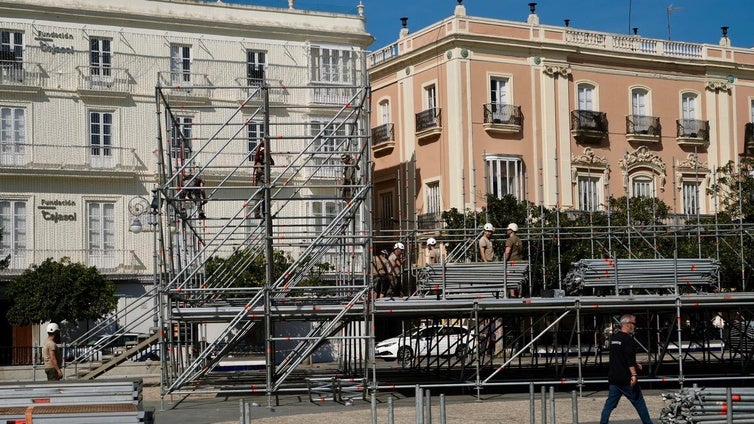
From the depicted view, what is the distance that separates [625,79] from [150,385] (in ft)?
81.6

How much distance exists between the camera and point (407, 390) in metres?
26.7

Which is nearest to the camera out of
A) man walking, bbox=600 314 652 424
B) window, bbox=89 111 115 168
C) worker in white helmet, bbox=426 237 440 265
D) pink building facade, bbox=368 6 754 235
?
man walking, bbox=600 314 652 424

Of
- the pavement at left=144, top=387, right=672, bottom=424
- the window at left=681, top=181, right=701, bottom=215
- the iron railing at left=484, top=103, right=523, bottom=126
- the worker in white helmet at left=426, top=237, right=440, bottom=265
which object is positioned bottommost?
the pavement at left=144, top=387, right=672, bottom=424

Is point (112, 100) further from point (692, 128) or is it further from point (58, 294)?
point (692, 128)

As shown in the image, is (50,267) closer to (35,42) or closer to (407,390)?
(35,42)

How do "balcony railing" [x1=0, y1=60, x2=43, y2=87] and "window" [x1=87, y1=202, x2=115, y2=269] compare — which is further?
"window" [x1=87, y1=202, x2=115, y2=269]

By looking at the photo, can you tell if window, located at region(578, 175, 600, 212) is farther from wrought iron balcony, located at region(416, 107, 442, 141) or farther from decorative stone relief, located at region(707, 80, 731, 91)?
decorative stone relief, located at region(707, 80, 731, 91)

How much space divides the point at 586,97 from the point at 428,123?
621cm

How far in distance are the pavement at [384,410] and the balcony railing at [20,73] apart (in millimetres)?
18762

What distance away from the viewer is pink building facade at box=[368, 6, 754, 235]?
45156 mm

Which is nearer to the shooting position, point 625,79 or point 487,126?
point 487,126

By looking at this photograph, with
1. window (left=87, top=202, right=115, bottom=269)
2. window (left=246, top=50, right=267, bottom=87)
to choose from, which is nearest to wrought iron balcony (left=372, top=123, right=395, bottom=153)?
window (left=246, top=50, right=267, bottom=87)

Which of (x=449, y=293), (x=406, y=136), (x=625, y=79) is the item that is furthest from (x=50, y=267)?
(x=625, y=79)

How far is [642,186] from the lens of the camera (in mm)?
47969
